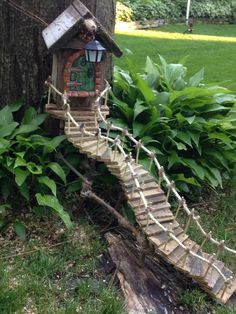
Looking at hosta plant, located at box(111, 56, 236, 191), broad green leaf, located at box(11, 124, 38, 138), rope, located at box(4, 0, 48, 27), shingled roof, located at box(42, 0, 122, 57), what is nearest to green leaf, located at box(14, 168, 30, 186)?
broad green leaf, located at box(11, 124, 38, 138)

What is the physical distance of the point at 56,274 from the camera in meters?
3.87

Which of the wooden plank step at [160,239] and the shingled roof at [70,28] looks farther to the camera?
the shingled roof at [70,28]

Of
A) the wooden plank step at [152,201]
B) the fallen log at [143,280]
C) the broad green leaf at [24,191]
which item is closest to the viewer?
the fallen log at [143,280]

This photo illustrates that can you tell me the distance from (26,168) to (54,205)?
1.45 ft

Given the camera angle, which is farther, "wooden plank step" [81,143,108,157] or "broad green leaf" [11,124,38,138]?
"broad green leaf" [11,124,38,138]

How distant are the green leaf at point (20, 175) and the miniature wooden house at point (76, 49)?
0.71 metres

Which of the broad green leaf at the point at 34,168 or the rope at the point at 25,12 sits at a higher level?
the rope at the point at 25,12

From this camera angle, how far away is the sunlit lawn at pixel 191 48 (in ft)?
34.7

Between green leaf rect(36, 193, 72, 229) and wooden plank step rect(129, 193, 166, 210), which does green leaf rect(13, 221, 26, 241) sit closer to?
green leaf rect(36, 193, 72, 229)

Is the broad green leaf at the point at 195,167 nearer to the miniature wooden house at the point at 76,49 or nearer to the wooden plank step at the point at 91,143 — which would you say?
the wooden plank step at the point at 91,143

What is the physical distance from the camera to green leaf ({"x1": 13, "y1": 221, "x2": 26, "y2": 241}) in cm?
408

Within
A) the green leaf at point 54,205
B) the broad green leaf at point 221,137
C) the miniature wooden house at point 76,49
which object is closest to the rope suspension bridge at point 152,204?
the miniature wooden house at point 76,49

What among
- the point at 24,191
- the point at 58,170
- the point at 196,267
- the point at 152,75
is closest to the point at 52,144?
the point at 58,170

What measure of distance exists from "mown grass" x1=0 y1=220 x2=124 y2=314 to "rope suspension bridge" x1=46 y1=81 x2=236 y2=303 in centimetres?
48
